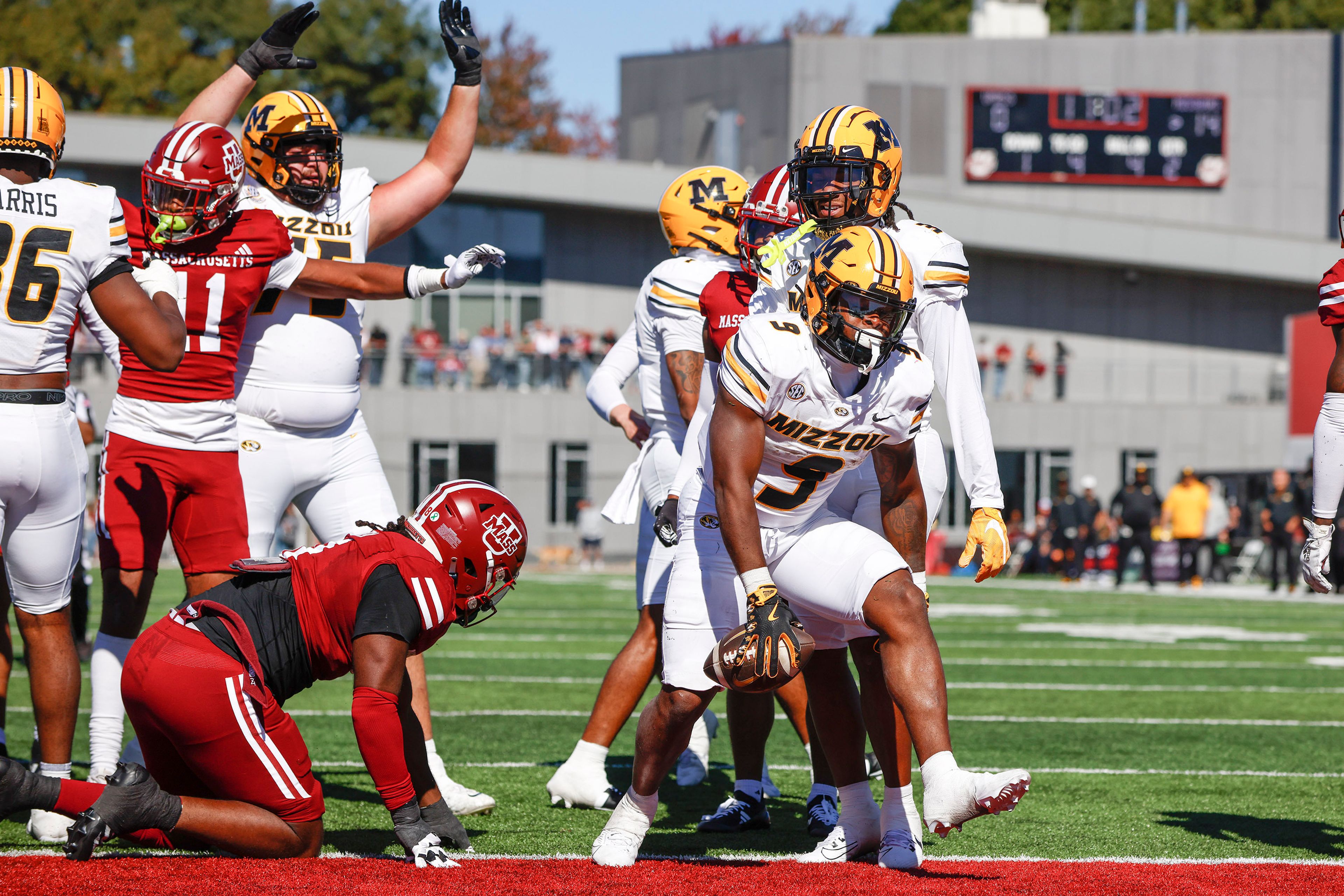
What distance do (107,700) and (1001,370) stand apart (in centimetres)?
3292

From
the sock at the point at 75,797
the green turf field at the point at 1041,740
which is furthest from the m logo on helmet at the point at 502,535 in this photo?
the sock at the point at 75,797

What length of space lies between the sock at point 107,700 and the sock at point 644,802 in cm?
181

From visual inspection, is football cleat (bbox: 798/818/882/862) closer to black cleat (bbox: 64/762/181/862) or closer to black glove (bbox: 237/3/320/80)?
black cleat (bbox: 64/762/181/862)

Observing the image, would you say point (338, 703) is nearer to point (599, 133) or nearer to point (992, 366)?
point (992, 366)

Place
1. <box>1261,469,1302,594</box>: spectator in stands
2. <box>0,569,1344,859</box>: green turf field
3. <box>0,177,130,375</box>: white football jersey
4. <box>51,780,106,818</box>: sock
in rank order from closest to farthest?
<box>51,780,106,818</box>: sock → <box>0,177,130,375</box>: white football jersey → <box>0,569,1344,859</box>: green turf field → <box>1261,469,1302,594</box>: spectator in stands

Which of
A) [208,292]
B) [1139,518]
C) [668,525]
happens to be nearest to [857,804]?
[668,525]

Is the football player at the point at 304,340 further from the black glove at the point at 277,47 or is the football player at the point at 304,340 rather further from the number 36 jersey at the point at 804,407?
the number 36 jersey at the point at 804,407

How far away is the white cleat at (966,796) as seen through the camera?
12.4 ft

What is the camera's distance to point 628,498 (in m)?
5.97

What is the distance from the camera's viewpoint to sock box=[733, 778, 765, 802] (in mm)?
5180

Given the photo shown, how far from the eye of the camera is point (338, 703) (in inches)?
330

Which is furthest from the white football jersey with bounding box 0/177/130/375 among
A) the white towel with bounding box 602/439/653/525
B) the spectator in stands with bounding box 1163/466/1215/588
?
the spectator in stands with bounding box 1163/466/1215/588

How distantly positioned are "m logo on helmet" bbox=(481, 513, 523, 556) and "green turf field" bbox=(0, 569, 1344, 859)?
3.08 ft

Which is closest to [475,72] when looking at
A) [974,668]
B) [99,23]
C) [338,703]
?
[338,703]
